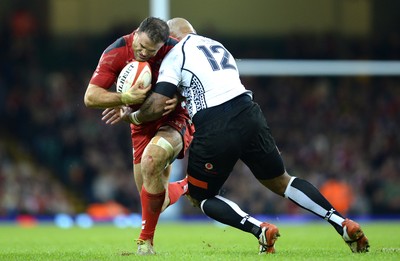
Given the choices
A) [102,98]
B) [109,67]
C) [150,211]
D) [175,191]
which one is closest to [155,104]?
[102,98]

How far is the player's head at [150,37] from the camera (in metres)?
7.13

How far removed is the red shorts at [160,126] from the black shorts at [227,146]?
783 mm

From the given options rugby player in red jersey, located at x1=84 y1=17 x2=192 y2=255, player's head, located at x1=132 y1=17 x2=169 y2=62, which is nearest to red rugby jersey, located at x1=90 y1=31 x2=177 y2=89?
rugby player in red jersey, located at x1=84 y1=17 x2=192 y2=255

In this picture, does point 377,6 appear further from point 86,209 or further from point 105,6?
point 86,209

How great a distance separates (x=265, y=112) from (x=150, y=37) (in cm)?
1288

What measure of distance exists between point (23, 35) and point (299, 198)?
45.3ft

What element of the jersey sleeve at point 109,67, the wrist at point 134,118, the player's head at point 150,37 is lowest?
the wrist at point 134,118

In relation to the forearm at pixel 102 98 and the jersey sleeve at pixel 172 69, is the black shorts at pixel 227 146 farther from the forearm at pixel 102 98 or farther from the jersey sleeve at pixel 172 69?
the forearm at pixel 102 98

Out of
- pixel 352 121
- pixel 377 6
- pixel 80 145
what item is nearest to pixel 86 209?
pixel 80 145

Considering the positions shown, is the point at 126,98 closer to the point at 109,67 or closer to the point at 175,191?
the point at 109,67

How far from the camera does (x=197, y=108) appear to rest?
23.2 feet

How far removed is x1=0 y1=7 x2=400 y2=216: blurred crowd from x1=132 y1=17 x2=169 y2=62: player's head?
11.2m

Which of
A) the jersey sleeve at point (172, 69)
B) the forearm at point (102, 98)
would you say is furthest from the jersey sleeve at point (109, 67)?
the jersey sleeve at point (172, 69)

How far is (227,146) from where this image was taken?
6902 mm
